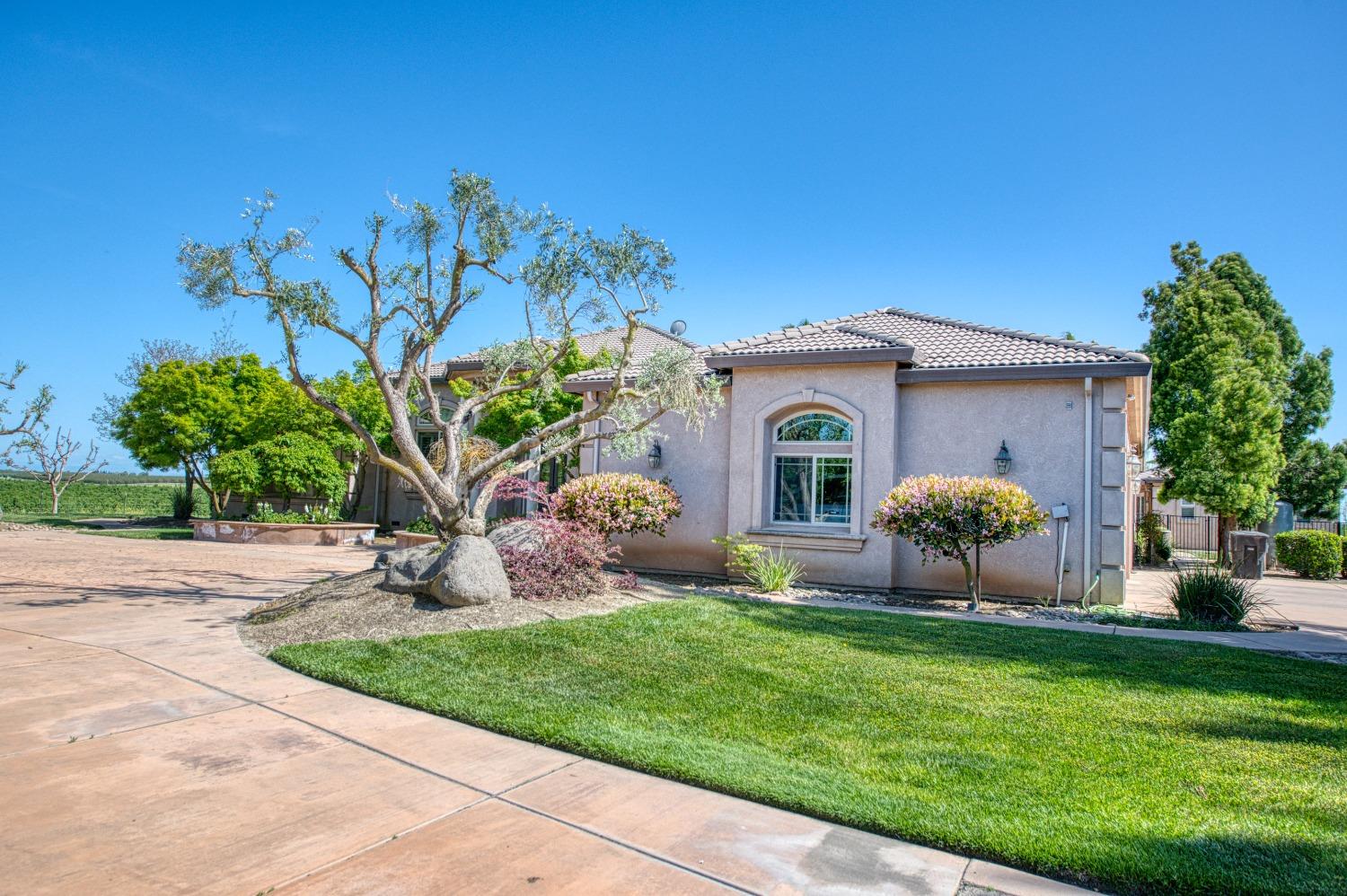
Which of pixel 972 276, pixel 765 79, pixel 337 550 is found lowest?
pixel 337 550

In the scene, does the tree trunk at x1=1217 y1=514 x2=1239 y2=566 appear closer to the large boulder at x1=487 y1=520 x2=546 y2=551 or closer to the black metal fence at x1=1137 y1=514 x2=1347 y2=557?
the black metal fence at x1=1137 y1=514 x2=1347 y2=557

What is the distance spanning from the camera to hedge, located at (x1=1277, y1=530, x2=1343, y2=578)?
18219 mm

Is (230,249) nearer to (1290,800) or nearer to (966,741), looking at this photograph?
(966,741)

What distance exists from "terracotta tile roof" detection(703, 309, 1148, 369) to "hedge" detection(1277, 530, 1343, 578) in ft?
36.8

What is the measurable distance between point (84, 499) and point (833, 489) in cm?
3365

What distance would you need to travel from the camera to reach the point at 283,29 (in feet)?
34.3

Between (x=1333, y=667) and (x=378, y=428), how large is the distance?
1974 centimetres

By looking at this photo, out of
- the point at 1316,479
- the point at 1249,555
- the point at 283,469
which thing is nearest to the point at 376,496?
the point at 283,469

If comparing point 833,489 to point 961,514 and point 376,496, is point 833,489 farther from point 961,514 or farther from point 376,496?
point 376,496

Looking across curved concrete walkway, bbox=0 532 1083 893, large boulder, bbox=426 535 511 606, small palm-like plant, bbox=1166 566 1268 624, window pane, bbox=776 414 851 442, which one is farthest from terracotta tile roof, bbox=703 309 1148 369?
curved concrete walkway, bbox=0 532 1083 893

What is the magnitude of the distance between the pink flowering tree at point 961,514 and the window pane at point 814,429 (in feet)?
6.81

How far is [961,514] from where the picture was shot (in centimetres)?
1050

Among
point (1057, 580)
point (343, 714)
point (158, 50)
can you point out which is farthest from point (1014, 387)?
point (158, 50)

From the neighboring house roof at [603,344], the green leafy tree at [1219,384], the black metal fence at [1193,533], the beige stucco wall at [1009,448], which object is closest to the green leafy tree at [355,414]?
the neighboring house roof at [603,344]
